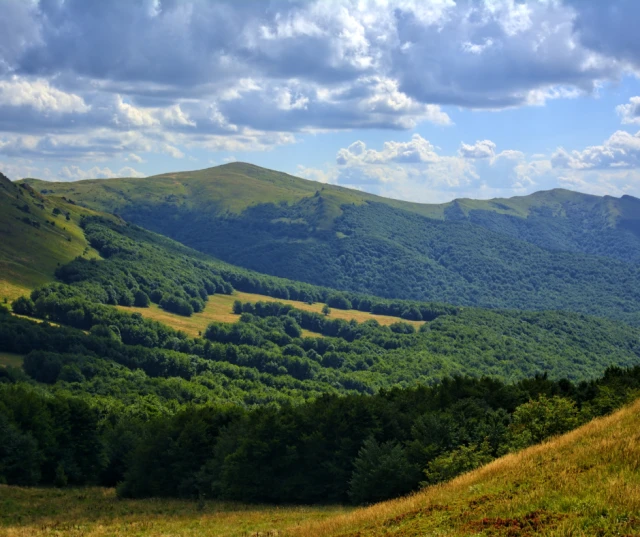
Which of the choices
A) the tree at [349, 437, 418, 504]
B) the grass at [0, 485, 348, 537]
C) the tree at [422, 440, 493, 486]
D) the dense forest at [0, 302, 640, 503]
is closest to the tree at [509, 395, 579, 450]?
the dense forest at [0, 302, 640, 503]

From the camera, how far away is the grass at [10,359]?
615 feet

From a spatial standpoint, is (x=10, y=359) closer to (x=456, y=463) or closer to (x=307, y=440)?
(x=307, y=440)

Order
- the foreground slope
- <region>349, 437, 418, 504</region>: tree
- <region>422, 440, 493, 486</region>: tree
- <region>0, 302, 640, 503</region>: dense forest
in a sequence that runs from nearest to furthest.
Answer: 1. the foreground slope
2. <region>422, 440, 493, 486</region>: tree
3. <region>349, 437, 418, 504</region>: tree
4. <region>0, 302, 640, 503</region>: dense forest

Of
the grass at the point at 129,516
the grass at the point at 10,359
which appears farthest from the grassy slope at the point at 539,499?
the grass at the point at 10,359

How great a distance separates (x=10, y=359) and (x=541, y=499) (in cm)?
19483

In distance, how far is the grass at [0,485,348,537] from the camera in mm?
47722

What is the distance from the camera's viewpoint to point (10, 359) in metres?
193

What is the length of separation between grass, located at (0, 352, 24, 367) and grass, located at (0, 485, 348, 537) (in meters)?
115

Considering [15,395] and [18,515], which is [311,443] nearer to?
[18,515]

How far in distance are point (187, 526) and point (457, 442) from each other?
24.6m

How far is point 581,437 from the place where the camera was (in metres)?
32.6

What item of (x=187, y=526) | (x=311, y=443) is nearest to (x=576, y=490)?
(x=187, y=526)

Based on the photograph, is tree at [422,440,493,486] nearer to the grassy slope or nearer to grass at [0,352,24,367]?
the grassy slope

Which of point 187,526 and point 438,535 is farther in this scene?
point 187,526
